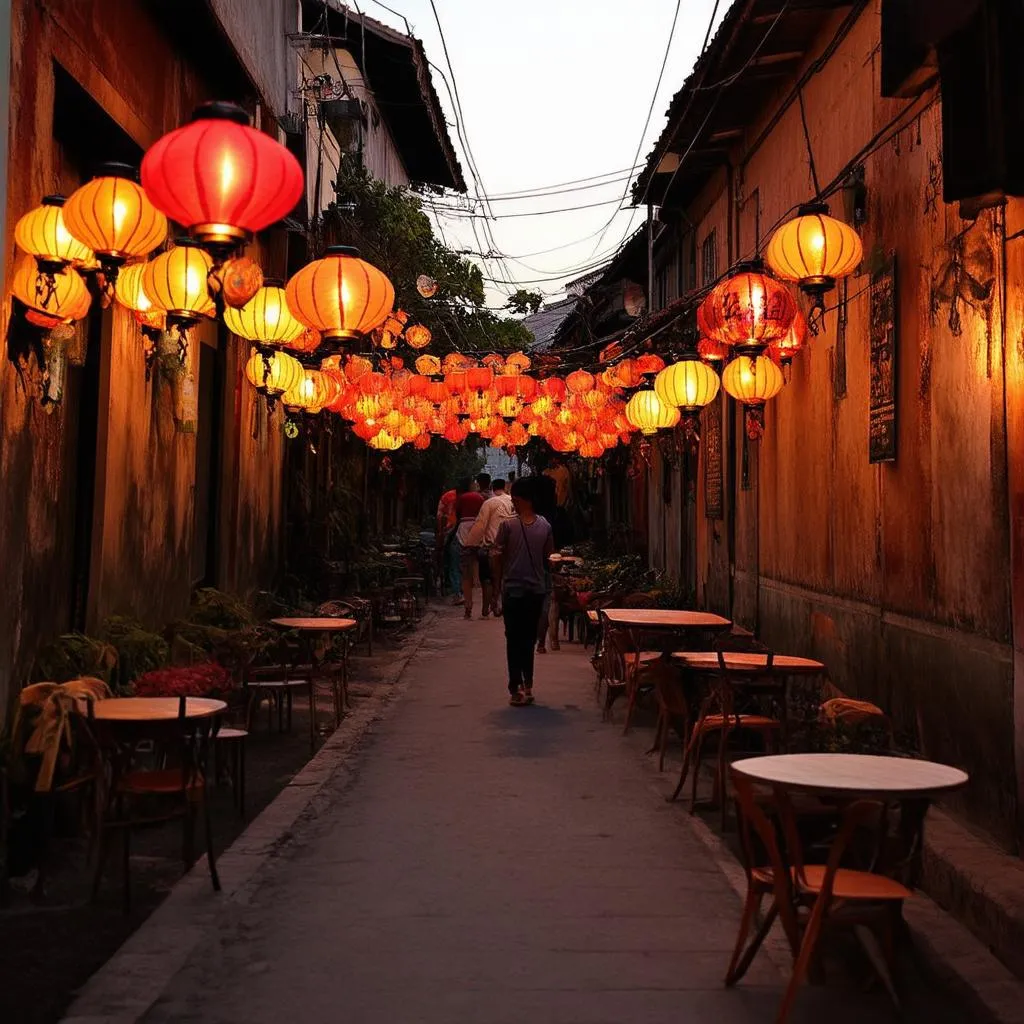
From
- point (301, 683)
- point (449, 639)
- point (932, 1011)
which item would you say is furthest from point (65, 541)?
point (449, 639)

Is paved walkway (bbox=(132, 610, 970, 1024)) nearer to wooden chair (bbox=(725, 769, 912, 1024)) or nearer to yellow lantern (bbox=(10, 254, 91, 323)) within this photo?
wooden chair (bbox=(725, 769, 912, 1024))

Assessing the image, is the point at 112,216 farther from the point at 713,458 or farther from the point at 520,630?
the point at 713,458

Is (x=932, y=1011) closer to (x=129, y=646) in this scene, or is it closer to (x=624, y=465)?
(x=129, y=646)

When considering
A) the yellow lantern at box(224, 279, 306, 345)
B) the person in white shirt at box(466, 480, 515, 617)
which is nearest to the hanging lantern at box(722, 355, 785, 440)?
the yellow lantern at box(224, 279, 306, 345)

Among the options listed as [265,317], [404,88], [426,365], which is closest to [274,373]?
[265,317]

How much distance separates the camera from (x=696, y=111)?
14719mm

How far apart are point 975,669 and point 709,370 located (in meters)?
6.58

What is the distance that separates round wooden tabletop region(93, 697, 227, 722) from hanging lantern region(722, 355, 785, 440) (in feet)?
20.3

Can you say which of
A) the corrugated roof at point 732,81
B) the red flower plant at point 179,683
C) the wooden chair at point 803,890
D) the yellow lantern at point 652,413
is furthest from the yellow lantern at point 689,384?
the wooden chair at point 803,890

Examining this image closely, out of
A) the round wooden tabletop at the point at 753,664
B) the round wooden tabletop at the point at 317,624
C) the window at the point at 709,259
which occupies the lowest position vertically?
the round wooden tabletop at the point at 753,664

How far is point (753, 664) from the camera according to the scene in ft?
29.1

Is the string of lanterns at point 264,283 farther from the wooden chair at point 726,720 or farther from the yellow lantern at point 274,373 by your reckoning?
the wooden chair at point 726,720

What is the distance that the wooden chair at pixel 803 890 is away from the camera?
463cm

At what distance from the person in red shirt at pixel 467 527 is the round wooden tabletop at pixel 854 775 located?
671 inches
